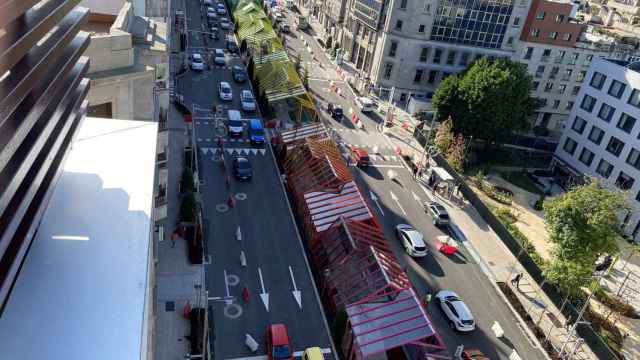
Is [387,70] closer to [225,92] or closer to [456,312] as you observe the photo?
[225,92]

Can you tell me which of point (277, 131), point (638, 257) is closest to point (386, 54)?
point (277, 131)

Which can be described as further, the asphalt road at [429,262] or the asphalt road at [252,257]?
the asphalt road at [429,262]

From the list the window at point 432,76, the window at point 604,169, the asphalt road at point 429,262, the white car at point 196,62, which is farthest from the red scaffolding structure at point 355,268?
the window at point 432,76

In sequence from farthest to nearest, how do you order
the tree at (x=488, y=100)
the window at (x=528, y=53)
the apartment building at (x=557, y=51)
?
1. the window at (x=528, y=53)
2. the apartment building at (x=557, y=51)
3. the tree at (x=488, y=100)

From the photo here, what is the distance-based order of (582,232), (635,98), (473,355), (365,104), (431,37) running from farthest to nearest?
(431,37)
(365,104)
(635,98)
(582,232)
(473,355)

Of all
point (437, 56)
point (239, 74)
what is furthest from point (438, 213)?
point (239, 74)

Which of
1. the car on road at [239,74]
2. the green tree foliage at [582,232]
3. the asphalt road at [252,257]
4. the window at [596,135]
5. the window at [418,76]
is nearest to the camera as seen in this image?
the asphalt road at [252,257]

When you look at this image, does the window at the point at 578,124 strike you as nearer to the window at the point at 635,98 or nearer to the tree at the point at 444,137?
the window at the point at 635,98
